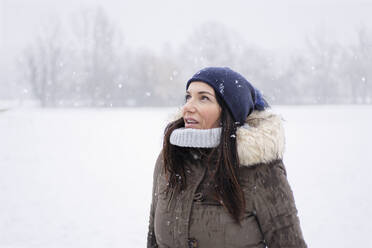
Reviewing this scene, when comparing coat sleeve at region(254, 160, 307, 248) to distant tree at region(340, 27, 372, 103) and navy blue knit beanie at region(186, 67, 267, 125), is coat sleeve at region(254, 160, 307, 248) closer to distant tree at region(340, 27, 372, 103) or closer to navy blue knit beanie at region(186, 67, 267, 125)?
navy blue knit beanie at region(186, 67, 267, 125)

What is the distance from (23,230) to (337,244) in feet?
19.6

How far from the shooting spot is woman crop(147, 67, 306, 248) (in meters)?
1.46

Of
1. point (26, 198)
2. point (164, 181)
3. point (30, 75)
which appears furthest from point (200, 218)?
point (30, 75)

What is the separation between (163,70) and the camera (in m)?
30.7

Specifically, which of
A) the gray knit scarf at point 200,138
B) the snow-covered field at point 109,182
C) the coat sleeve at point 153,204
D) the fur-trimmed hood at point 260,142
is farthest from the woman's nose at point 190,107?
the snow-covered field at point 109,182

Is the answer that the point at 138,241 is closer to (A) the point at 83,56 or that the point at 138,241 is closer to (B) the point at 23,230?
(B) the point at 23,230

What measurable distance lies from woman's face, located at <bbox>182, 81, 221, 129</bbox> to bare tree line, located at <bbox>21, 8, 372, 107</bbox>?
87.5ft

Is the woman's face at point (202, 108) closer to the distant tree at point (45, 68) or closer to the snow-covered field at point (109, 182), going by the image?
the snow-covered field at point (109, 182)

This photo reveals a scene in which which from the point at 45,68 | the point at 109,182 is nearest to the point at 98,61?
the point at 45,68

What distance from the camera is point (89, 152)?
11594mm

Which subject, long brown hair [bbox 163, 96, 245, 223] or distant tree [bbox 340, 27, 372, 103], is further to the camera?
distant tree [bbox 340, 27, 372, 103]

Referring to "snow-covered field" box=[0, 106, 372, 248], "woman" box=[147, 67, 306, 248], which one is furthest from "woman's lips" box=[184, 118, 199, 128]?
"snow-covered field" box=[0, 106, 372, 248]

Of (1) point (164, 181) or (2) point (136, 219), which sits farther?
(2) point (136, 219)

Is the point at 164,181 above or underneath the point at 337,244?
above
